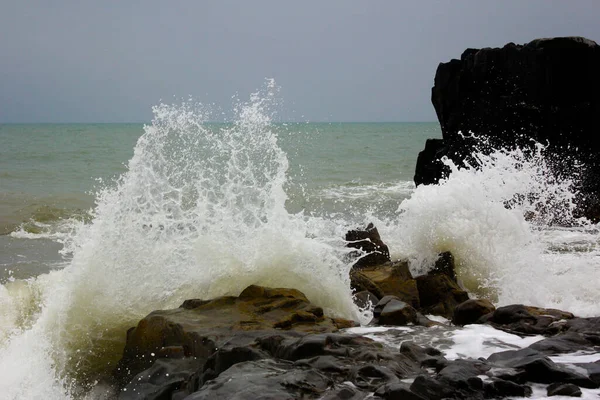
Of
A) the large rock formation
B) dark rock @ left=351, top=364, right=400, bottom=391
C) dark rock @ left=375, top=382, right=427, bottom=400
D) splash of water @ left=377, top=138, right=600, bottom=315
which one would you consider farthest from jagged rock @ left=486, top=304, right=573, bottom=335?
the large rock formation

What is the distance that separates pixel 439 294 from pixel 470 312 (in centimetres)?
84

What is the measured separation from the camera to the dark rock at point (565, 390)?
3328 millimetres

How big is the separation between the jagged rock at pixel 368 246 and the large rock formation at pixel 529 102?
7.76 meters

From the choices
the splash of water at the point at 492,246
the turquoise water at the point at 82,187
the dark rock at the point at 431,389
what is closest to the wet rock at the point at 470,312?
the splash of water at the point at 492,246

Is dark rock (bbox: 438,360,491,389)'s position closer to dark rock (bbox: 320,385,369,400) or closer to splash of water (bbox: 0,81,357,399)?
dark rock (bbox: 320,385,369,400)

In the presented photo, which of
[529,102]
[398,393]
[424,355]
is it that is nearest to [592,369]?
[424,355]

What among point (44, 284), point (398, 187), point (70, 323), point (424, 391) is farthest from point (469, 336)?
point (398, 187)

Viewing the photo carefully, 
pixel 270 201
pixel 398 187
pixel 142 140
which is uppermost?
pixel 142 140

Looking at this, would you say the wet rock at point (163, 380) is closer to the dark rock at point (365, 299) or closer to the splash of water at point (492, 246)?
the dark rock at point (365, 299)

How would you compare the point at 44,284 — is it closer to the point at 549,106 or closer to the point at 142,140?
the point at 142,140

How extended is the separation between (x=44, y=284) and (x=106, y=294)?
6.65 ft

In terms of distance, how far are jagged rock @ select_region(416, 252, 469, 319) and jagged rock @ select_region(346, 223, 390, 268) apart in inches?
25.6

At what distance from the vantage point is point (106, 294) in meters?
5.82

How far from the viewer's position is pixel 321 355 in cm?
386
